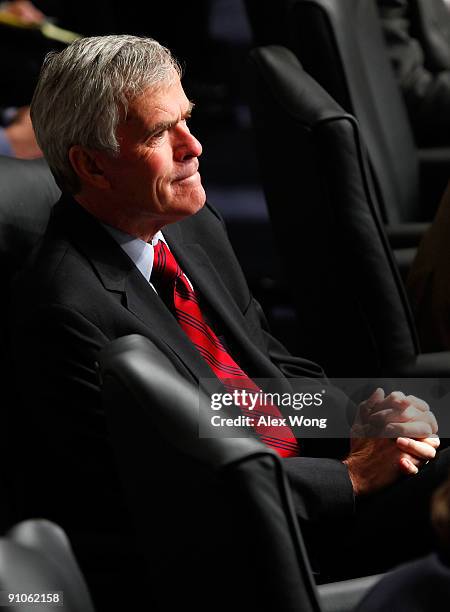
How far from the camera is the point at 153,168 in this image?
1.51 m

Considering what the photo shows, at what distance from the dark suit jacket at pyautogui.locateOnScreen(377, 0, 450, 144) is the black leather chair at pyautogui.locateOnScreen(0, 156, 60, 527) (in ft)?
4.81

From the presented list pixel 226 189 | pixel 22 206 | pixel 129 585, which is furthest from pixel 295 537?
pixel 226 189

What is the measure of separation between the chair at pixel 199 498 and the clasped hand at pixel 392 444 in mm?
507

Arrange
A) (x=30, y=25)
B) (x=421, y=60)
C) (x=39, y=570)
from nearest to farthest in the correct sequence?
(x=39, y=570) → (x=421, y=60) → (x=30, y=25)

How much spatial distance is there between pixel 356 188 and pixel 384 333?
0.24 meters

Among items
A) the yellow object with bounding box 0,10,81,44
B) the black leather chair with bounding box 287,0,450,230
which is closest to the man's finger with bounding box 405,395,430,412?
the black leather chair with bounding box 287,0,450,230

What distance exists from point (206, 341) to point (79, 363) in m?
0.24

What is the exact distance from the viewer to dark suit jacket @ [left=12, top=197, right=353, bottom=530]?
1.36 metres

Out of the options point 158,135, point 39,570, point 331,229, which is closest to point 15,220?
point 158,135

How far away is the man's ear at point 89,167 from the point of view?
1474mm

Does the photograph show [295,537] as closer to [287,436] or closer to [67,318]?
[67,318]

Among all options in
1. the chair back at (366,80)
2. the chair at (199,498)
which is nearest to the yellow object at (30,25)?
the chair back at (366,80)
